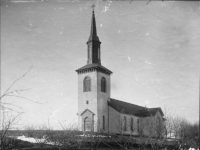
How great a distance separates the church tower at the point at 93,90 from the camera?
3609 cm

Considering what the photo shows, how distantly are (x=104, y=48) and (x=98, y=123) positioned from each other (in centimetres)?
1367

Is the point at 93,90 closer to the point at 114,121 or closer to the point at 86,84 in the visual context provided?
the point at 86,84

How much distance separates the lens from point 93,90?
123ft

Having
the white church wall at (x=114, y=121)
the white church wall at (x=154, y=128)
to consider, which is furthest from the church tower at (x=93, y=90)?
the white church wall at (x=154, y=128)

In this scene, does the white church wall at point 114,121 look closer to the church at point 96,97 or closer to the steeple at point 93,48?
the church at point 96,97

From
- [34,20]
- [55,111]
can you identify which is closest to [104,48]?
[55,111]

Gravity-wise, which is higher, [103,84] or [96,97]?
[103,84]

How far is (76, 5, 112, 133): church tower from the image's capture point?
36.1 m

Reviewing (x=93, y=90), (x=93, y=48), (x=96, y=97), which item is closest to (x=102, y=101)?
(x=96, y=97)

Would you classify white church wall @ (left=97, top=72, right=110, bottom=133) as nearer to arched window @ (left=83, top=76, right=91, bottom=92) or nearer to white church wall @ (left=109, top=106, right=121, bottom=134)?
white church wall @ (left=109, top=106, right=121, bottom=134)

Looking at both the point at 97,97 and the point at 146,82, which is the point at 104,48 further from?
the point at 97,97

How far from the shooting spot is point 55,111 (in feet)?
89.6

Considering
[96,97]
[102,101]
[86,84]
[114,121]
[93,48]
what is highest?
[93,48]

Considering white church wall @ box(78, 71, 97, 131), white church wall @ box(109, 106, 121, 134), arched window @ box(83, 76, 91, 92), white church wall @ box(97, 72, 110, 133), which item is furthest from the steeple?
white church wall @ box(109, 106, 121, 134)
